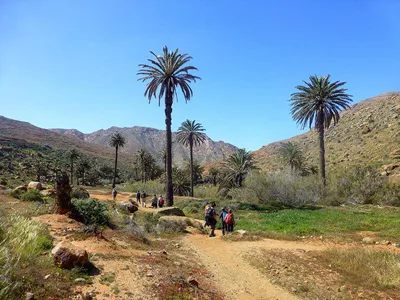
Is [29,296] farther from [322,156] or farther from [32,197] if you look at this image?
[322,156]

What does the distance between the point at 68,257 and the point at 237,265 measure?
6326mm

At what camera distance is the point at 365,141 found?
61938mm

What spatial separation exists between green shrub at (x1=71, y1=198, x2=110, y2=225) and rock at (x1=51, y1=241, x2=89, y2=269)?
6619 millimetres

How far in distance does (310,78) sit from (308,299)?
3188 centimetres

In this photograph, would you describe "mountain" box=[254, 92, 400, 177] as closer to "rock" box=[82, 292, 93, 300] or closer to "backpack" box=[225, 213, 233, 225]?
Result: "backpack" box=[225, 213, 233, 225]

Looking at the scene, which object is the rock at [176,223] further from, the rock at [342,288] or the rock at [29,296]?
the rock at [29,296]

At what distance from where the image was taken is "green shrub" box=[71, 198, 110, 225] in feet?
46.7

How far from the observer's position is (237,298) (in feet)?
27.0

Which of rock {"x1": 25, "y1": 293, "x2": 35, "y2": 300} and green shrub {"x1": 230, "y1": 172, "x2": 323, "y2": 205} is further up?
green shrub {"x1": 230, "y1": 172, "x2": 323, "y2": 205}

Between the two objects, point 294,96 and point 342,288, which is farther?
point 294,96

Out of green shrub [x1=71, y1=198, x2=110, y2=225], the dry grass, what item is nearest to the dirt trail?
the dry grass

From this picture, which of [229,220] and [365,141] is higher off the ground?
[365,141]

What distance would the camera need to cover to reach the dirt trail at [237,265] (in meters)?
8.70

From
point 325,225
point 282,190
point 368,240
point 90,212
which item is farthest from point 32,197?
point 282,190
